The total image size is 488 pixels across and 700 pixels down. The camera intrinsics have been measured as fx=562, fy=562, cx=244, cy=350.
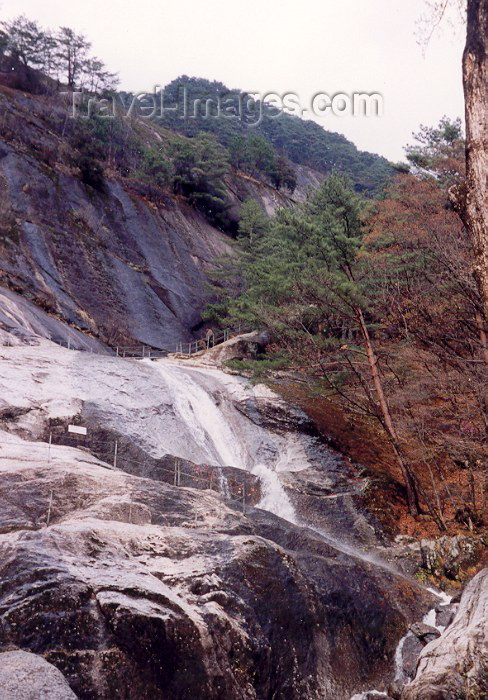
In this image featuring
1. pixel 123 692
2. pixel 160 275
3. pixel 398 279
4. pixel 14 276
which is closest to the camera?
pixel 123 692

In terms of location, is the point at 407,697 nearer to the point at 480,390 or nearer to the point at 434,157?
the point at 480,390

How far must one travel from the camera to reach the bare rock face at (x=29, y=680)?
455 centimetres

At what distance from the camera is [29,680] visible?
473 centimetres

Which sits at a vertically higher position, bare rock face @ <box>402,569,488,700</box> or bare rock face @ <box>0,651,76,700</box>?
bare rock face @ <box>0,651,76,700</box>

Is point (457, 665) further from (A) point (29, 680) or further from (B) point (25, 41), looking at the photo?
(B) point (25, 41)

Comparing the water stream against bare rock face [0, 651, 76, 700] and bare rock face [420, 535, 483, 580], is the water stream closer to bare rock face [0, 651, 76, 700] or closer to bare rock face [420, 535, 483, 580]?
bare rock face [420, 535, 483, 580]

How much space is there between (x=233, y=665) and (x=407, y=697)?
6.80 ft

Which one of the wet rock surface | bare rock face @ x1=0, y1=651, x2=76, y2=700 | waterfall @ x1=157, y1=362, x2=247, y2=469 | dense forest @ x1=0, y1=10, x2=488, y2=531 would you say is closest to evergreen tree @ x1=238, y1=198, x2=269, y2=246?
dense forest @ x1=0, y1=10, x2=488, y2=531

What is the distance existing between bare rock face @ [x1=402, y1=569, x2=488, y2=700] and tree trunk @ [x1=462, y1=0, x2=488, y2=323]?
413 cm

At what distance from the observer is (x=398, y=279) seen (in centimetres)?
1697

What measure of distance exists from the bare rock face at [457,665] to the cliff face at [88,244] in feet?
66.4

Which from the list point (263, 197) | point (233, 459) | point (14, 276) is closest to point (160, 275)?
point (14, 276)

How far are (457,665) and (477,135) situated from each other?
5.65m

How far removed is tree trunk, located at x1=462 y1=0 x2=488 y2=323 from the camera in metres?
4.64
